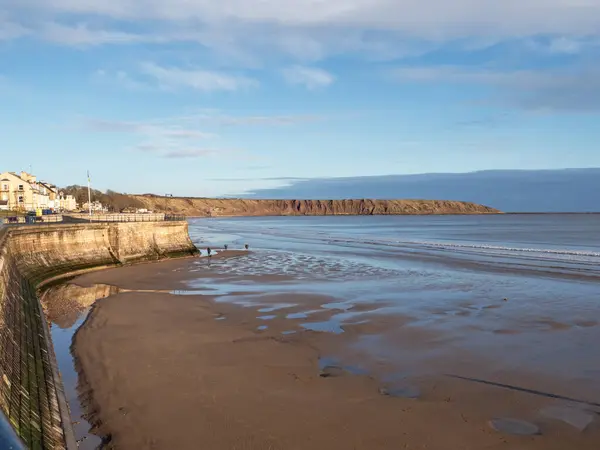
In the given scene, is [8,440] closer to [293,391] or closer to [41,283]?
[293,391]

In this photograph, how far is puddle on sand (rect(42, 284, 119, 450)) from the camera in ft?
29.5

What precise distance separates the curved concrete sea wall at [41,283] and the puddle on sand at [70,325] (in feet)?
0.78

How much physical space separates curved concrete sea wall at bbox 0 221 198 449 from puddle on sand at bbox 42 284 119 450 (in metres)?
0.24

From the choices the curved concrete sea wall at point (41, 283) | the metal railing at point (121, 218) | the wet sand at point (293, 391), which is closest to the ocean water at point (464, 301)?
the wet sand at point (293, 391)

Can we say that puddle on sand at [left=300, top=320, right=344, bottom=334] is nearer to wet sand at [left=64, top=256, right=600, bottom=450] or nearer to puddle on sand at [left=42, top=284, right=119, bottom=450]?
wet sand at [left=64, top=256, right=600, bottom=450]

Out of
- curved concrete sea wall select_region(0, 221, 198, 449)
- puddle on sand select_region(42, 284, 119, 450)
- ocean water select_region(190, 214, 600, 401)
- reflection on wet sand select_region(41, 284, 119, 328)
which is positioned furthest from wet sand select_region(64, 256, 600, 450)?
reflection on wet sand select_region(41, 284, 119, 328)

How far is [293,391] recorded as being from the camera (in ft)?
35.2

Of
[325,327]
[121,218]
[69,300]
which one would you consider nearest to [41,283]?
[69,300]

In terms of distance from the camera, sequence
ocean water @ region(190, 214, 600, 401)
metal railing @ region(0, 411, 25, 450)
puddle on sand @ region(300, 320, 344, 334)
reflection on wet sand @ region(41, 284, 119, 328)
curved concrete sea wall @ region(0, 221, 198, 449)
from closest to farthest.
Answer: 1. metal railing @ region(0, 411, 25, 450)
2. curved concrete sea wall @ region(0, 221, 198, 449)
3. ocean water @ region(190, 214, 600, 401)
4. puddle on sand @ region(300, 320, 344, 334)
5. reflection on wet sand @ region(41, 284, 119, 328)

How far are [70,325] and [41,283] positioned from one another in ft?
29.3

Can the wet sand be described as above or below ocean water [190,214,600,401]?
above

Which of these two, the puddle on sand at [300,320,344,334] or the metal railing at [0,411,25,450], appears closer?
the metal railing at [0,411,25,450]

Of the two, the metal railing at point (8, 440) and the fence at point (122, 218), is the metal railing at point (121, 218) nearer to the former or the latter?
the fence at point (122, 218)

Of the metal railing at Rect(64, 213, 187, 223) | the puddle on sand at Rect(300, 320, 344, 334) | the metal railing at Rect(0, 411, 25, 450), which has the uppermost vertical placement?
the metal railing at Rect(64, 213, 187, 223)
